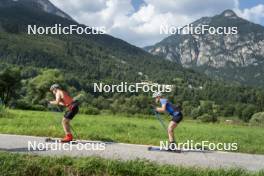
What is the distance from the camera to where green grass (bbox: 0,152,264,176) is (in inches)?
455

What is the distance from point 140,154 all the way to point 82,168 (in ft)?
14.2

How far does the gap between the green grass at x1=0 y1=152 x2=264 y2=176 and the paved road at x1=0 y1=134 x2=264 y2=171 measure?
77.5 inches

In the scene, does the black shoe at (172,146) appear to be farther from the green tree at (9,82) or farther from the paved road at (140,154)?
the green tree at (9,82)

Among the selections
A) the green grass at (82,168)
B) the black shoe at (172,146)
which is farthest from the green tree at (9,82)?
the green grass at (82,168)

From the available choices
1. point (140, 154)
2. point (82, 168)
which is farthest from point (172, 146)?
point (82, 168)

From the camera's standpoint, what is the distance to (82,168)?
1166cm

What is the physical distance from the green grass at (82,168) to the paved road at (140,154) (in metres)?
A: 1.97

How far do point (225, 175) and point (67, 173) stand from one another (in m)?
3.93

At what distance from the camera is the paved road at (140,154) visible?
1471 centimetres

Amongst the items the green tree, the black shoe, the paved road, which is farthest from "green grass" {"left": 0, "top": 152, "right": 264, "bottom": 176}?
the green tree

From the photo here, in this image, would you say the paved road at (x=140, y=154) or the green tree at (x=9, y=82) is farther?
the green tree at (x=9, y=82)

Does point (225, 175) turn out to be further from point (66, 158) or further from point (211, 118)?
point (211, 118)

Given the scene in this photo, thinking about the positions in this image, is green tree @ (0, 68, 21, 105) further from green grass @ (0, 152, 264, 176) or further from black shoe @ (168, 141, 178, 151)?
green grass @ (0, 152, 264, 176)

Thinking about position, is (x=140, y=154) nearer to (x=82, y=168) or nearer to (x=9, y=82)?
(x=82, y=168)
